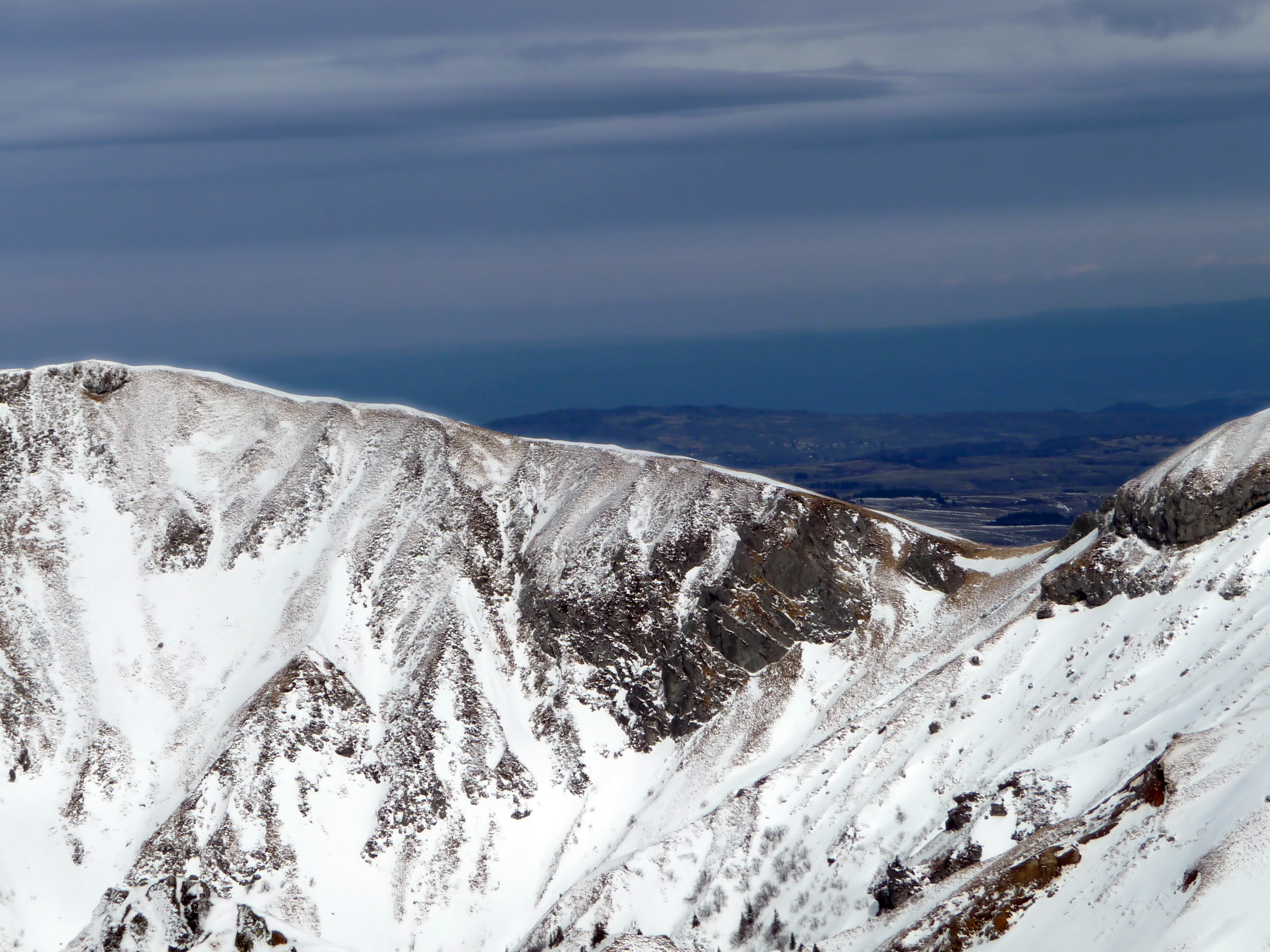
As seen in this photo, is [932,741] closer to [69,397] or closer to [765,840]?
[765,840]

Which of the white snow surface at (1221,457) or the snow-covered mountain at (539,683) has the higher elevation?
the white snow surface at (1221,457)

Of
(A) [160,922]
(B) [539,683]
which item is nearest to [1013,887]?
(A) [160,922]

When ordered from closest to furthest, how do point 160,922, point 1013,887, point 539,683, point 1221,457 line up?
point 1013,887 < point 160,922 < point 1221,457 < point 539,683

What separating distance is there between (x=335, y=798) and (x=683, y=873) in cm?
2848

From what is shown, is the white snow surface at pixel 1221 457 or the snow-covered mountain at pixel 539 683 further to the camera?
the white snow surface at pixel 1221 457

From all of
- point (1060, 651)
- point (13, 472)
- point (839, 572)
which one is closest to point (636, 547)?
point (839, 572)

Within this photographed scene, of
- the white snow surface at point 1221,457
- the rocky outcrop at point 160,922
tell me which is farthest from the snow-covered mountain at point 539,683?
the white snow surface at point 1221,457

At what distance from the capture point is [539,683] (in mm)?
103125

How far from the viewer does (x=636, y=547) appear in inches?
4213

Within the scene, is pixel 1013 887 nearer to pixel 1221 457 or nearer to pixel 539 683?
pixel 1221 457

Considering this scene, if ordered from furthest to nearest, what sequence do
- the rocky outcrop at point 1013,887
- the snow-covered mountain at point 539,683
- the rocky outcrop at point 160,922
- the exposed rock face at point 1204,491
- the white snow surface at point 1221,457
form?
the white snow surface at point 1221,457
the exposed rock face at point 1204,491
the snow-covered mountain at point 539,683
the rocky outcrop at point 160,922
the rocky outcrop at point 1013,887

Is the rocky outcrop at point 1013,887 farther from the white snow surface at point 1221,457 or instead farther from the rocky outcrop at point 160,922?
the white snow surface at point 1221,457

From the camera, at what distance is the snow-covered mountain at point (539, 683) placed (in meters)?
75.6

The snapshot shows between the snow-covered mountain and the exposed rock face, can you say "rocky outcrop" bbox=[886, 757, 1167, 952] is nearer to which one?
the snow-covered mountain
